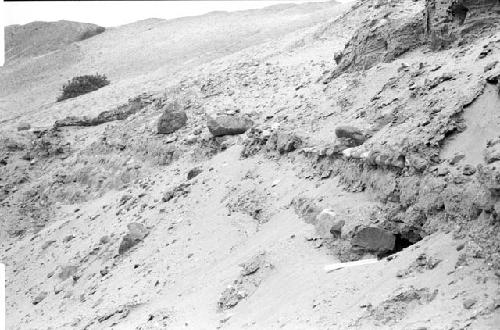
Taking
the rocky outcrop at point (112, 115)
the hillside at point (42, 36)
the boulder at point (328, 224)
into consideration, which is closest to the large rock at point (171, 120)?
the rocky outcrop at point (112, 115)

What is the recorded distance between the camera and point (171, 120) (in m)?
13.7

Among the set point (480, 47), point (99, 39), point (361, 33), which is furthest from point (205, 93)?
point (99, 39)

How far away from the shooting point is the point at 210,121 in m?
12.0

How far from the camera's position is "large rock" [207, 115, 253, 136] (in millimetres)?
11852

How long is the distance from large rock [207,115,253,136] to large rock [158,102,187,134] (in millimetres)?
1733

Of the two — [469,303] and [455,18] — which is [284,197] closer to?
[455,18]

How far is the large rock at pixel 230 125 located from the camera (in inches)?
467

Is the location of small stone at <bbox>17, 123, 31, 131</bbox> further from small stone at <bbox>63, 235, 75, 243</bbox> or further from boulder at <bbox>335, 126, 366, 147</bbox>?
boulder at <bbox>335, 126, 366, 147</bbox>

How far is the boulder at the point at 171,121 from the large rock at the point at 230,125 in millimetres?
1732

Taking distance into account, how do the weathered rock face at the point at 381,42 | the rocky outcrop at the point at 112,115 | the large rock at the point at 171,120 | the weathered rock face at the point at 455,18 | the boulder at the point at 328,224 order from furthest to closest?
the rocky outcrop at the point at 112,115
the large rock at the point at 171,120
the weathered rock face at the point at 381,42
the weathered rock face at the point at 455,18
the boulder at the point at 328,224

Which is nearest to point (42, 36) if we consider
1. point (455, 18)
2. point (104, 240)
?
point (104, 240)

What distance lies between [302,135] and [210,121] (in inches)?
100

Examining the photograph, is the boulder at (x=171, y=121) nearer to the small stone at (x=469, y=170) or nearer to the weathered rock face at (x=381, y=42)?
the weathered rock face at (x=381, y=42)

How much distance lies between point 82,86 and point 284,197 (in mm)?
15159
